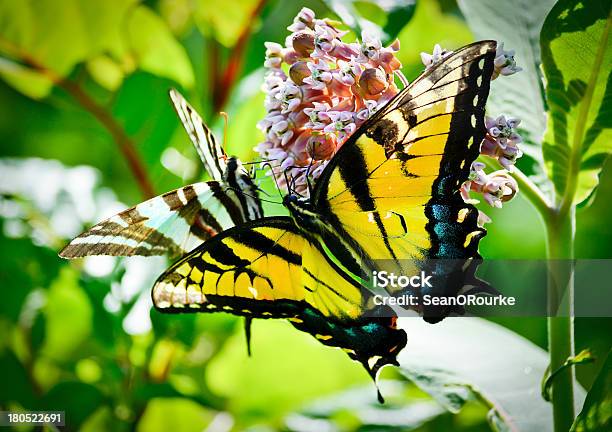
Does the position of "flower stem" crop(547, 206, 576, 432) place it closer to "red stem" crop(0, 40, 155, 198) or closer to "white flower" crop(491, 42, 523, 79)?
"white flower" crop(491, 42, 523, 79)

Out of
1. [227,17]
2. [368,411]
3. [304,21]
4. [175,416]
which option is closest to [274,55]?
[304,21]

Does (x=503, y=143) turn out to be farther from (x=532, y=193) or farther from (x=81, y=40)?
(x=81, y=40)

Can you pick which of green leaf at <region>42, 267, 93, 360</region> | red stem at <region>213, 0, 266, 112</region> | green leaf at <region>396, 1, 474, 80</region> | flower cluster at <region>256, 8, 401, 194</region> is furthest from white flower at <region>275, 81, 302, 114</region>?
green leaf at <region>42, 267, 93, 360</region>

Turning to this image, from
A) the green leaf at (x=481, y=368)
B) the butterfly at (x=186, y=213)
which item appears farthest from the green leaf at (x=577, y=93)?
the butterfly at (x=186, y=213)

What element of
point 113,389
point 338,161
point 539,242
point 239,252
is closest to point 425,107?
point 338,161

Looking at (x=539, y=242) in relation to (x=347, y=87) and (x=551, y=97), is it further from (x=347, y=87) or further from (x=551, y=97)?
(x=347, y=87)
